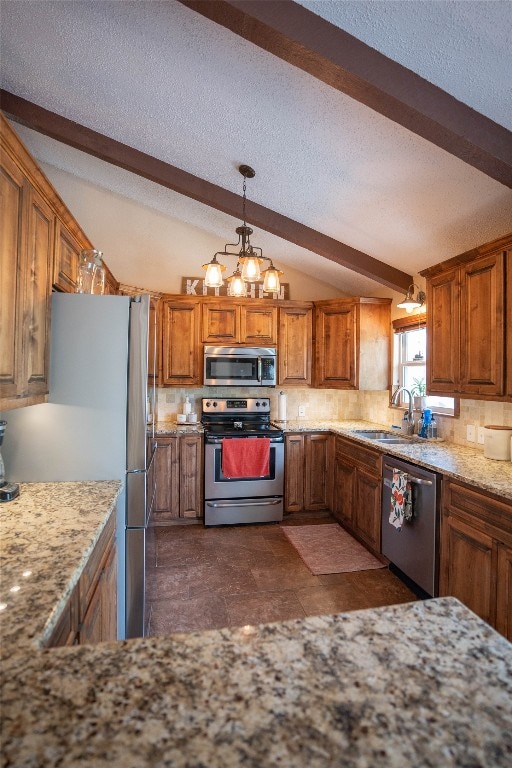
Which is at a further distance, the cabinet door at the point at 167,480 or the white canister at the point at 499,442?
the cabinet door at the point at 167,480

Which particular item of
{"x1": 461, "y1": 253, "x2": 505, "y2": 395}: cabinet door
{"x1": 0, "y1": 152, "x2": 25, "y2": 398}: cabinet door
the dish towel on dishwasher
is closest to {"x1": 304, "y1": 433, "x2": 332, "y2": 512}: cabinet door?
the dish towel on dishwasher

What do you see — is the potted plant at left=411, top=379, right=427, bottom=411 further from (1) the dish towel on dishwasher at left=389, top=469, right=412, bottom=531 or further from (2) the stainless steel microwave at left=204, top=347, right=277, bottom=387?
(2) the stainless steel microwave at left=204, top=347, right=277, bottom=387

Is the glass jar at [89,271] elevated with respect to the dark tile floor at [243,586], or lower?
elevated

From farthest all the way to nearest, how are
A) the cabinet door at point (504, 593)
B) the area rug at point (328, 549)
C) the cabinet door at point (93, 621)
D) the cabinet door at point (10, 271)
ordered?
the area rug at point (328, 549), the cabinet door at point (504, 593), the cabinet door at point (10, 271), the cabinet door at point (93, 621)

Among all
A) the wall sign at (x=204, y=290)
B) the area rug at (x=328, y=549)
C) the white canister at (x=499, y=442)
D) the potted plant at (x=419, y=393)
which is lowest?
the area rug at (x=328, y=549)

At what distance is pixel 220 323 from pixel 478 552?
295 centimetres

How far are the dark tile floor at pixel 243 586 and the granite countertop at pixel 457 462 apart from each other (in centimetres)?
91

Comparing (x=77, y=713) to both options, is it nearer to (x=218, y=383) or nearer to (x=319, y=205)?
(x=319, y=205)

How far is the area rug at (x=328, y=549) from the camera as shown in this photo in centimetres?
299

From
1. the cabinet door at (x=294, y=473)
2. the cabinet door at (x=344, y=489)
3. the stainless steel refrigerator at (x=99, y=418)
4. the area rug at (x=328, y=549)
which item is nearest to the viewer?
the stainless steel refrigerator at (x=99, y=418)

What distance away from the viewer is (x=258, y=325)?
13.7ft

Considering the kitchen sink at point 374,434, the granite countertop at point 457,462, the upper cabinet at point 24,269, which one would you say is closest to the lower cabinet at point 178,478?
the granite countertop at point 457,462

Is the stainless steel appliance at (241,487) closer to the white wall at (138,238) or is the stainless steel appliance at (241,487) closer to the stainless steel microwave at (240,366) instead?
the stainless steel microwave at (240,366)

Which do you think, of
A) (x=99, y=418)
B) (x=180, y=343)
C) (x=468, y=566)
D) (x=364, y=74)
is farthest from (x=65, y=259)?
(x=468, y=566)
